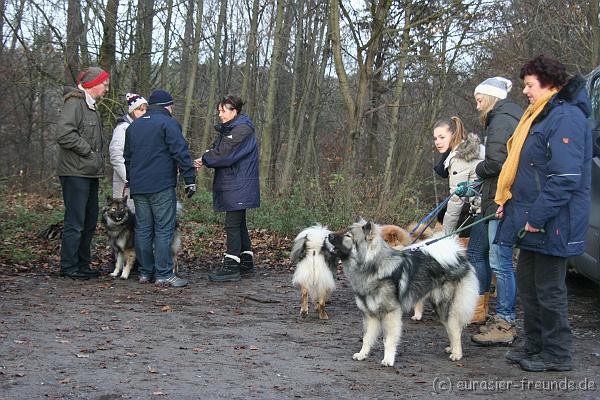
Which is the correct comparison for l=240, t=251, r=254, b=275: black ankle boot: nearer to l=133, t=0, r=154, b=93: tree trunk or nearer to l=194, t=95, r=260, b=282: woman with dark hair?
l=194, t=95, r=260, b=282: woman with dark hair

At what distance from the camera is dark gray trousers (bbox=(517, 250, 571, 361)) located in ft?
14.7

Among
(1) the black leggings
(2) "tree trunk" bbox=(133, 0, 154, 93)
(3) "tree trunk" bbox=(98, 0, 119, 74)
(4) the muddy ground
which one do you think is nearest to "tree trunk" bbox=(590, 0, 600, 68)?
(2) "tree trunk" bbox=(133, 0, 154, 93)

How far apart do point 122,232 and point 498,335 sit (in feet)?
15.3

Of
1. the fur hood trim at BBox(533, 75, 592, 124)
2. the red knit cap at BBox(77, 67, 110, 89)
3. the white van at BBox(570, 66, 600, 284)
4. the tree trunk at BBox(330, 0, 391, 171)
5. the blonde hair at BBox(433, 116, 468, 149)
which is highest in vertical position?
the tree trunk at BBox(330, 0, 391, 171)

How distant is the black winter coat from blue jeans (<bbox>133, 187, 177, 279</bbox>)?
359 centimetres

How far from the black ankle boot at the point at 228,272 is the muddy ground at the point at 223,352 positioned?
0.52 m

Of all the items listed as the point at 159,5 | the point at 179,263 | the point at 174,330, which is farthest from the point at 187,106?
the point at 174,330

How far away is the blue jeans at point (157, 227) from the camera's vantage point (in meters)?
7.42

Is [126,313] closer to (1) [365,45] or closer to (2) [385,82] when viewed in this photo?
(1) [365,45]

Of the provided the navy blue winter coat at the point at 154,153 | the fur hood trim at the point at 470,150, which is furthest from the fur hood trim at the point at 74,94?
the fur hood trim at the point at 470,150

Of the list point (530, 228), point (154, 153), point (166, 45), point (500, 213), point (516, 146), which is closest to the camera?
point (530, 228)

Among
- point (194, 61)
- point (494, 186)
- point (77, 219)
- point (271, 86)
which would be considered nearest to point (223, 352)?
point (494, 186)

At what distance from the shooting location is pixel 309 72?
20.2 meters

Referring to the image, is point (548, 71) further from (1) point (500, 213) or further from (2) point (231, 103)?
(2) point (231, 103)
